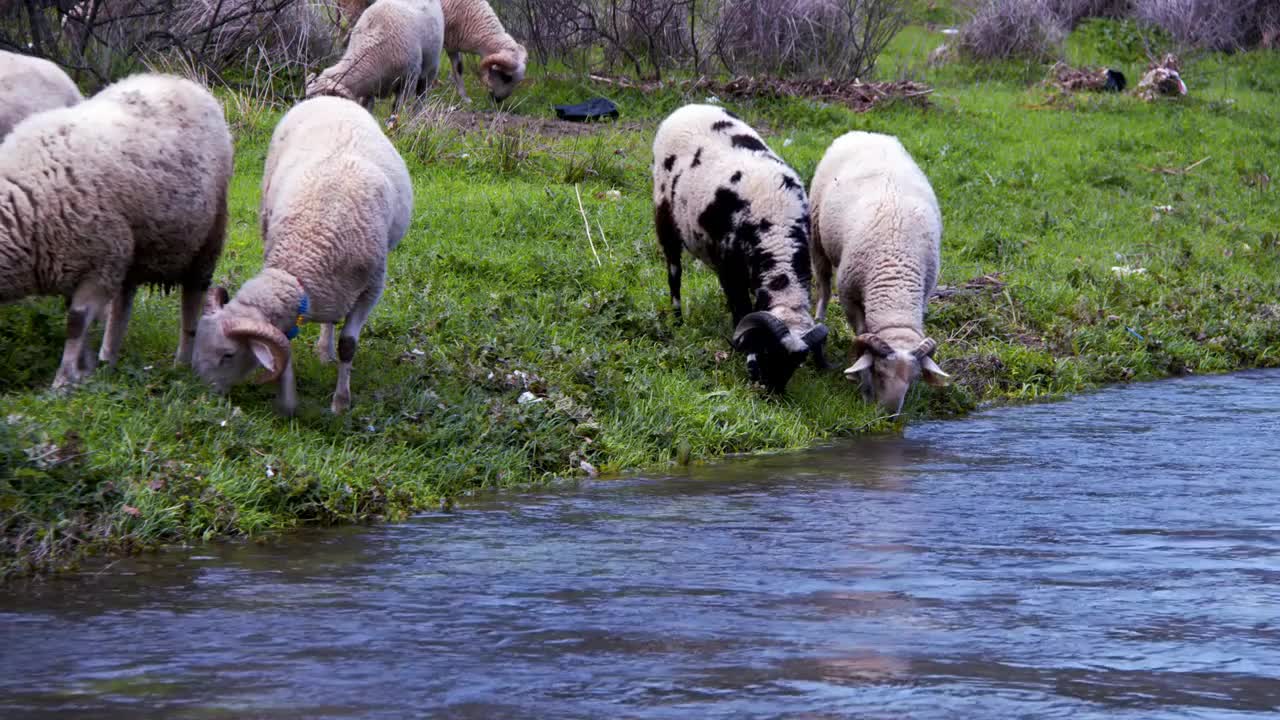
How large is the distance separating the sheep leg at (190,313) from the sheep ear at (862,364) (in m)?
4.10

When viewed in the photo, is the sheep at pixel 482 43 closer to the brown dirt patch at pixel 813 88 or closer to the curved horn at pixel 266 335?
the brown dirt patch at pixel 813 88

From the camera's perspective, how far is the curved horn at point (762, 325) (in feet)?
32.2

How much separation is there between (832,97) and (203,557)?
14711mm

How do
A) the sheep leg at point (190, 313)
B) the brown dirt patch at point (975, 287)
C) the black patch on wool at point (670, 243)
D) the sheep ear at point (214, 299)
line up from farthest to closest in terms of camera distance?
1. the brown dirt patch at point (975, 287)
2. the black patch on wool at point (670, 243)
3. the sheep leg at point (190, 313)
4. the sheep ear at point (214, 299)

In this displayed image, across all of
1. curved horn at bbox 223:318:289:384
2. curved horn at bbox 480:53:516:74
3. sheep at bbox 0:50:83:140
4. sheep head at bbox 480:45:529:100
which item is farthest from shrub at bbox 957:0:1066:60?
curved horn at bbox 223:318:289:384

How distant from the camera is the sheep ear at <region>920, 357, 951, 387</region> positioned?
32.8 ft

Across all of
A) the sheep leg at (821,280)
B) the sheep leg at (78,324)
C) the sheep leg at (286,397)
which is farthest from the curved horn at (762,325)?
the sheep leg at (78,324)

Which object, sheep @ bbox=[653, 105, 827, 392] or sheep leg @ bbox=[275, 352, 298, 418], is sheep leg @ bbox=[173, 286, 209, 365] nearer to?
sheep leg @ bbox=[275, 352, 298, 418]

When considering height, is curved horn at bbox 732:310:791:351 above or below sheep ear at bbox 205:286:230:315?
below

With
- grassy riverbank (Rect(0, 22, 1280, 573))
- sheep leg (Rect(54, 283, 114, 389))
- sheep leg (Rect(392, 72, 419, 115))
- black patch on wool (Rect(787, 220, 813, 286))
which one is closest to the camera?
grassy riverbank (Rect(0, 22, 1280, 573))

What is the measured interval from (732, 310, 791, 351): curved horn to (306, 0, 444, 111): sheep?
7041 mm

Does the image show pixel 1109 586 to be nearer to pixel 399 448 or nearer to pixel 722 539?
pixel 722 539

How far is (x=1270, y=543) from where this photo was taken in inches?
267

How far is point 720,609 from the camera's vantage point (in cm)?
571
